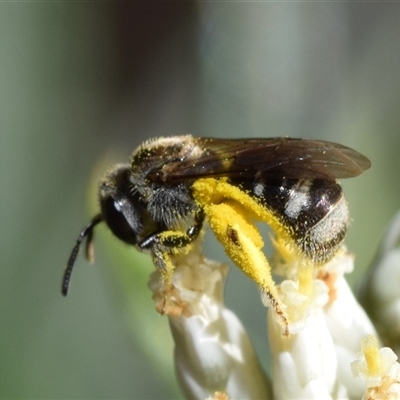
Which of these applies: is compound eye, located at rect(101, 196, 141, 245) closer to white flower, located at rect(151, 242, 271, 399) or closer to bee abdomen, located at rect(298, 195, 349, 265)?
white flower, located at rect(151, 242, 271, 399)

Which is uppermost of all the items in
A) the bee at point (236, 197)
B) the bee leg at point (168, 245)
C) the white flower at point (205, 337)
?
the bee at point (236, 197)

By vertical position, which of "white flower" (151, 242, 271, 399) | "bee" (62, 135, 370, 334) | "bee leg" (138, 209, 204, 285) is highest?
"bee" (62, 135, 370, 334)

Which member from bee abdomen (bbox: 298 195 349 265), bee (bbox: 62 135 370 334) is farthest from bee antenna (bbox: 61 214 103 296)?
bee abdomen (bbox: 298 195 349 265)

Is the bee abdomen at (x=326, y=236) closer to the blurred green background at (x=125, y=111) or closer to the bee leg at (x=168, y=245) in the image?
the bee leg at (x=168, y=245)

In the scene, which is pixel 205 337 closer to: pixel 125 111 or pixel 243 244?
pixel 243 244

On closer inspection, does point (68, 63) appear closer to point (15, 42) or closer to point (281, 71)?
point (15, 42)

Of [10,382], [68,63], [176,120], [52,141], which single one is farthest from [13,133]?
[10,382]

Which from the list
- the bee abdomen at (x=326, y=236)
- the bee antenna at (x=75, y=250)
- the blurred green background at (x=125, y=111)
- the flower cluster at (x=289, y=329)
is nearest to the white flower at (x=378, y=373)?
the flower cluster at (x=289, y=329)
